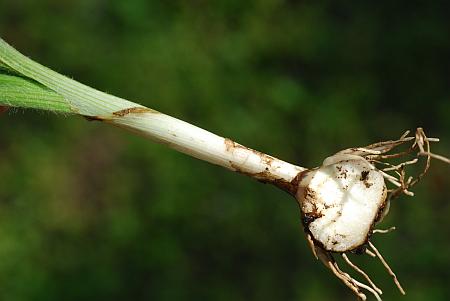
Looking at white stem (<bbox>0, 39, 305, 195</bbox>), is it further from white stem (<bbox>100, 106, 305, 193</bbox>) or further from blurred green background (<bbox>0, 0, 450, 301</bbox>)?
blurred green background (<bbox>0, 0, 450, 301</bbox>)

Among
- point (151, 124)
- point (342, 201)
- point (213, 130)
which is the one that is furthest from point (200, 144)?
point (213, 130)

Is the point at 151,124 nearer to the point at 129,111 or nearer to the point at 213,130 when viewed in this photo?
the point at 129,111

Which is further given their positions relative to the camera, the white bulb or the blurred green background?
the blurred green background

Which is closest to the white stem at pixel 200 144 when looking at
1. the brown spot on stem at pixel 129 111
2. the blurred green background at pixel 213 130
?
the brown spot on stem at pixel 129 111

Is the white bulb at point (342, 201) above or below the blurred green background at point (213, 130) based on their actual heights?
below

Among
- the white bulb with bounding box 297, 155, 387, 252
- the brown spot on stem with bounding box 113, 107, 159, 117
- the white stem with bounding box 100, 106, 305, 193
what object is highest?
the brown spot on stem with bounding box 113, 107, 159, 117

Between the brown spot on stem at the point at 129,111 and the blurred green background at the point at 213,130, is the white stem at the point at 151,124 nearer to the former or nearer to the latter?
the brown spot on stem at the point at 129,111

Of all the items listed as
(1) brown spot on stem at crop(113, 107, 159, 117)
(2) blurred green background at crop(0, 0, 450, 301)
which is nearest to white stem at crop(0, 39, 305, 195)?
(1) brown spot on stem at crop(113, 107, 159, 117)

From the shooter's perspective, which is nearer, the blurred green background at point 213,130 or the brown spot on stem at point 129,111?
the brown spot on stem at point 129,111
